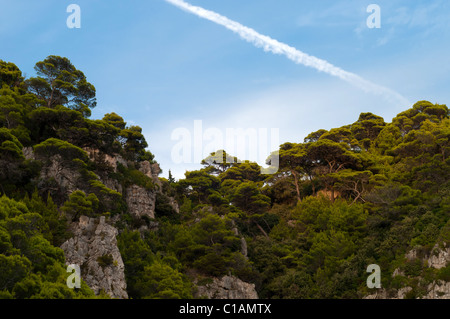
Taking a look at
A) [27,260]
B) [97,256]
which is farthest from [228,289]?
[27,260]

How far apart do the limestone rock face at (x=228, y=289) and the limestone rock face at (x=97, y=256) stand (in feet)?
25.2

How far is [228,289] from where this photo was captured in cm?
3453

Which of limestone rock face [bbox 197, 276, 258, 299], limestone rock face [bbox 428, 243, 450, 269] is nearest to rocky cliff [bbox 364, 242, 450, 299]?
limestone rock face [bbox 428, 243, 450, 269]

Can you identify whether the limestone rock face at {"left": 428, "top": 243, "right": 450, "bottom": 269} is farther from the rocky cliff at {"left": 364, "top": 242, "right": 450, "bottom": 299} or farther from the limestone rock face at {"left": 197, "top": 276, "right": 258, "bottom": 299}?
the limestone rock face at {"left": 197, "top": 276, "right": 258, "bottom": 299}

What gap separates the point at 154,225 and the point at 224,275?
7.90 m

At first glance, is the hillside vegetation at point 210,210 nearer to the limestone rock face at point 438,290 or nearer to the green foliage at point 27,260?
the green foliage at point 27,260

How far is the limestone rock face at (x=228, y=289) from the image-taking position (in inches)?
1316

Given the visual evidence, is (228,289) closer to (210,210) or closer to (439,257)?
(210,210)

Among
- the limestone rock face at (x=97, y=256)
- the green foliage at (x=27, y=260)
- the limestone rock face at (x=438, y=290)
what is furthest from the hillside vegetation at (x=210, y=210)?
the limestone rock face at (x=97, y=256)

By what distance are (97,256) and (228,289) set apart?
38.2 feet

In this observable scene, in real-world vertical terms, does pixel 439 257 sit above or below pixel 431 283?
above

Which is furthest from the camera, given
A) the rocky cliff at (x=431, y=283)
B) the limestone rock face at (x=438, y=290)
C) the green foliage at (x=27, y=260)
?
the rocky cliff at (x=431, y=283)

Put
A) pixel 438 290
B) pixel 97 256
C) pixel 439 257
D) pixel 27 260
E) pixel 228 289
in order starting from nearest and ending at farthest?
pixel 27 260
pixel 97 256
pixel 438 290
pixel 439 257
pixel 228 289

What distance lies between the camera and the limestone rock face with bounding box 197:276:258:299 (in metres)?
33.4
